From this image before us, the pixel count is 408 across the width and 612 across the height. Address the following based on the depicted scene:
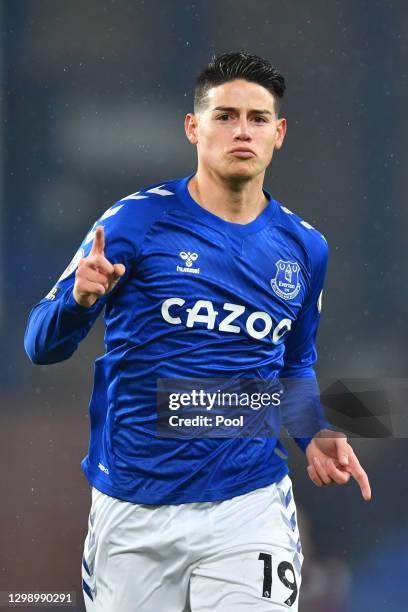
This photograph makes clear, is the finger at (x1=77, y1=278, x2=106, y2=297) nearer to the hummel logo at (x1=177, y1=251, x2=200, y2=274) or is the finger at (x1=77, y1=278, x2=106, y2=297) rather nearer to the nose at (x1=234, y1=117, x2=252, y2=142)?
the hummel logo at (x1=177, y1=251, x2=200, y2=274)

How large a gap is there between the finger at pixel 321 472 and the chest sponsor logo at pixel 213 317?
0.37m

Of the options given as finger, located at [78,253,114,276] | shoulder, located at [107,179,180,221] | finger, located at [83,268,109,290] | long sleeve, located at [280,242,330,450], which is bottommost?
long sleeve, located at [280,242,330,450]

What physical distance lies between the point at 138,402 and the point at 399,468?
2.67m

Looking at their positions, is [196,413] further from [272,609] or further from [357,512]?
[357,512]

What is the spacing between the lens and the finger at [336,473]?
2.65 m

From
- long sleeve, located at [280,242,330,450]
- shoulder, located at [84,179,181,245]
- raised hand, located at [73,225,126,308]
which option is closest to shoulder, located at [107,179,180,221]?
shoulder, located at [84,179,181,245]

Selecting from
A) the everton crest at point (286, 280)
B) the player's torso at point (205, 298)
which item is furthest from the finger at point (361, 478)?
the everton crest at point (286, 280)

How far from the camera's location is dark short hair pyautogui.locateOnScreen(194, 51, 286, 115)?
9.56 feet

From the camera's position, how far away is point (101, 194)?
5020 mm

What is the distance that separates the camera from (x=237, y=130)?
278cm

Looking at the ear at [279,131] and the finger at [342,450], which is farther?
the ear at [279,131]

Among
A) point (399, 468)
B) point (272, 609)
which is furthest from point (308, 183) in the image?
point (272, 609)

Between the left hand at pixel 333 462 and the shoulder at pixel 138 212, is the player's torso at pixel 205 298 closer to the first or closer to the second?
the shoulder at pixel 138 212

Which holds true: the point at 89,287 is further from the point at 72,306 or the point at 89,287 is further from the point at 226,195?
the point at 226,195
